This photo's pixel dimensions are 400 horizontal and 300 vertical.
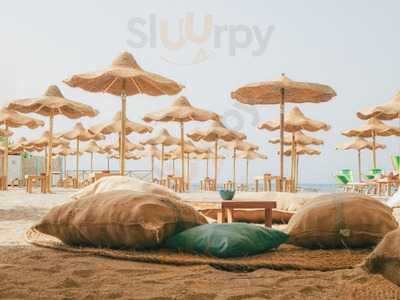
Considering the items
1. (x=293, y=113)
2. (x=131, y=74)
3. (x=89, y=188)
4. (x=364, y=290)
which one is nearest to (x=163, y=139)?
(x=293, y=113)

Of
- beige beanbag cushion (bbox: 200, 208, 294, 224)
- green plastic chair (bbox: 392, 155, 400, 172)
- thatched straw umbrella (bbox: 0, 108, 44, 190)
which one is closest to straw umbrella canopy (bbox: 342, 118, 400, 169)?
green plastic chair (bbox: 392, 155, 400, 172)

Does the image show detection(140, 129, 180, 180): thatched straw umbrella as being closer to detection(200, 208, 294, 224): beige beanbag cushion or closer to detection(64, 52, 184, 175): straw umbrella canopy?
detection(64, 52, 184, 175): straw umbrella canopy

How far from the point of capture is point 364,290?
1838 millimetres

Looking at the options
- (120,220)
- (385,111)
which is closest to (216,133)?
(385,111)

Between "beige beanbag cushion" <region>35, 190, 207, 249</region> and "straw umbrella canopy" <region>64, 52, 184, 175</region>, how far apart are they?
5401 millimetres

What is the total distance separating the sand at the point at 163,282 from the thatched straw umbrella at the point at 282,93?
20.3 feet

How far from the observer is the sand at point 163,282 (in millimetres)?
1817

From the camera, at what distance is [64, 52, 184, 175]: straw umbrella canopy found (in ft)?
27.2

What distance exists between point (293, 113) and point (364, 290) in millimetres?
11021

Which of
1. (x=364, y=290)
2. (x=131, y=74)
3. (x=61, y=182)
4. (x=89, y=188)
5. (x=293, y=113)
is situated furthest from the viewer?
(x=61, y=182)

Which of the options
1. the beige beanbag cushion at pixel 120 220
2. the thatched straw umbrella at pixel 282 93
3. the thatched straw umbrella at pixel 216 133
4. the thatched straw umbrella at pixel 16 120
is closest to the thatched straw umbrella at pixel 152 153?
the thatched straw umbrella at pixel 216 133

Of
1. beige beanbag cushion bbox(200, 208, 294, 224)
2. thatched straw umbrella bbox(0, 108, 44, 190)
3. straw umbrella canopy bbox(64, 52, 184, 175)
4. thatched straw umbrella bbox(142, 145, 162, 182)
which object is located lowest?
beige beanbag cushion bbox(200, 208, 294, 224)

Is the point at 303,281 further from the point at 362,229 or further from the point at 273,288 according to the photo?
the point at 362,229

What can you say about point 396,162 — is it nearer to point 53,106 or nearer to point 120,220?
point 53,106
